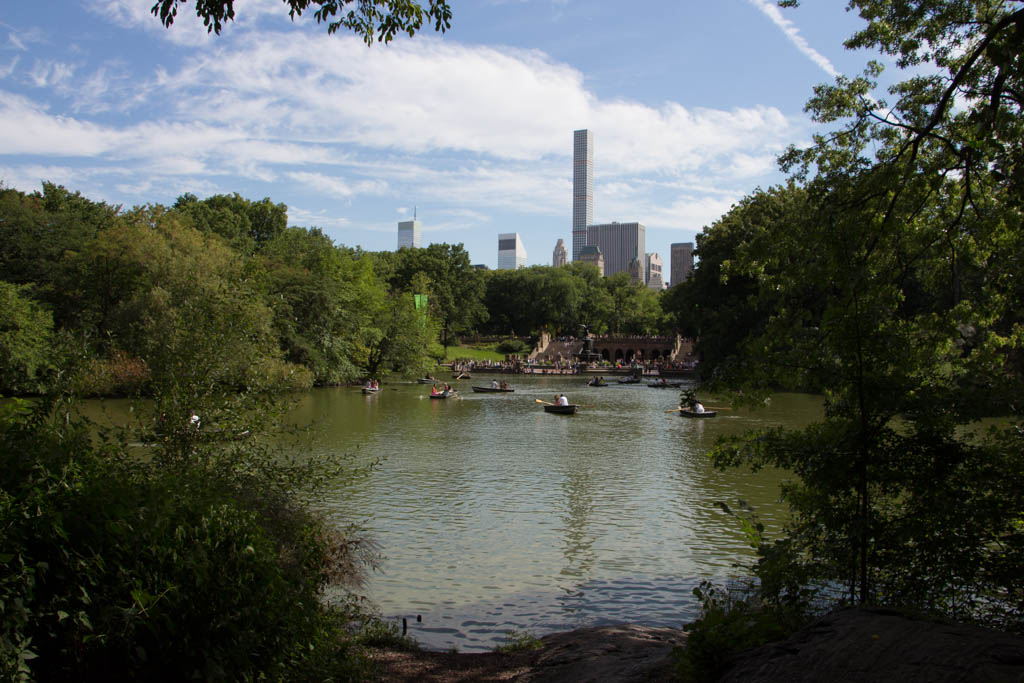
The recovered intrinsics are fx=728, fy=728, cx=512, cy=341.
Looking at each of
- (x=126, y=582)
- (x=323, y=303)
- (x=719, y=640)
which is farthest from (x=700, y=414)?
(x=126, y=582)

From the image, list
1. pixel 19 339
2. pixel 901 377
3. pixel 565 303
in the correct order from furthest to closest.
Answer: pixel 565 303 < pixel 19 339 < pixel 901 377

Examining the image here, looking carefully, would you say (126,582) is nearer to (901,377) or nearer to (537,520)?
(901,377)

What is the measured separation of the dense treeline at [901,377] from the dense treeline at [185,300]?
6.14 metres

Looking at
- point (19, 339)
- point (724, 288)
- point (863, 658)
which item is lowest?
point (863, 658)

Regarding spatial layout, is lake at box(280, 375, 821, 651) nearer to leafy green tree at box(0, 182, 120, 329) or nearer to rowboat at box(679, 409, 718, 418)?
rowboat at box(679, 409, 718, 418)

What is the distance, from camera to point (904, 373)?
19.0 ft

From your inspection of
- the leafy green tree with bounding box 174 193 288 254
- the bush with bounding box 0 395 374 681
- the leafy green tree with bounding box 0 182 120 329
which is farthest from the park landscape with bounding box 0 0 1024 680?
the leafy green tree with bounding box 174 193 288 254

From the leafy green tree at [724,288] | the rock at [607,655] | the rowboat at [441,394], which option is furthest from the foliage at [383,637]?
the rowboat at [441,394]

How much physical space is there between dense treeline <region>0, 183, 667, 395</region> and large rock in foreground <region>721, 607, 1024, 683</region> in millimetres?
5950

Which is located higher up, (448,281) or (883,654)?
(448,281)

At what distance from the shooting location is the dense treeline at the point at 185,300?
9336 mm

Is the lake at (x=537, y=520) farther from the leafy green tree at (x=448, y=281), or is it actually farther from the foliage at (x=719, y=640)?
the leafy green tree at (x=448, y=281)

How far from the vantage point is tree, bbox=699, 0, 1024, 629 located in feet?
18.2

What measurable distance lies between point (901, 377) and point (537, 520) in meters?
9.35
